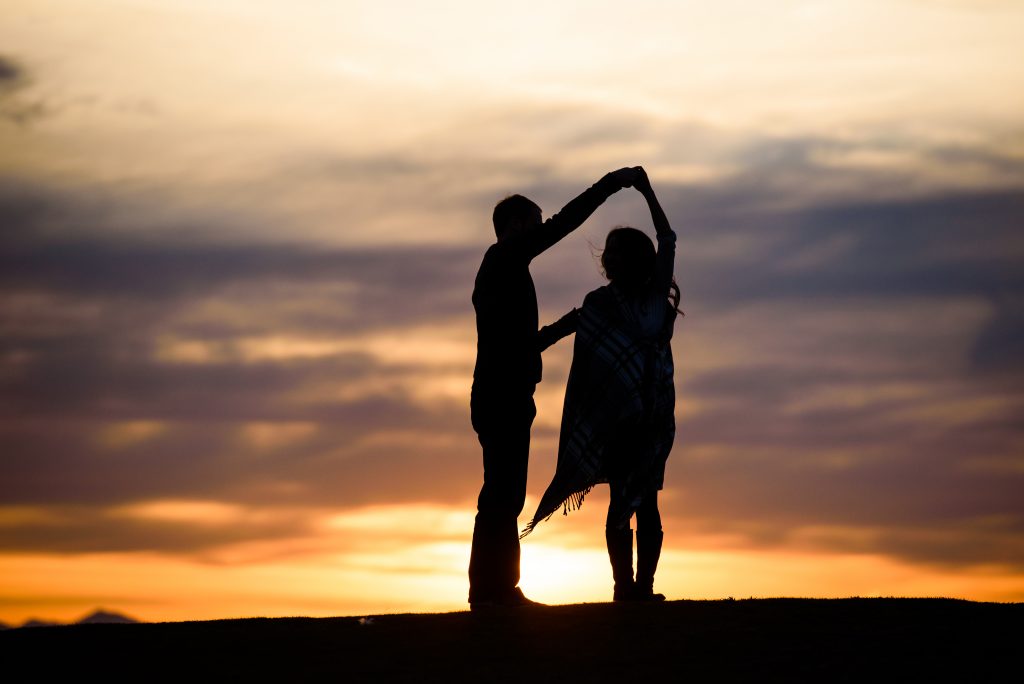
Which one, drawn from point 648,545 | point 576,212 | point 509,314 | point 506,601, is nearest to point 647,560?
point 648,545

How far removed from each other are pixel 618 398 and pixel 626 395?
7 cm

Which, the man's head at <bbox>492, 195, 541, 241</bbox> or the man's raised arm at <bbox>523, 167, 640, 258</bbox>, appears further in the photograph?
the man's head at <bbox>492, 195, 541, 241</bbox>

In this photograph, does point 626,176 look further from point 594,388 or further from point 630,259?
point 594,388

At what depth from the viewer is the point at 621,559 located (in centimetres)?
1036

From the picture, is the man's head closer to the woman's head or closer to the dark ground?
the woman's head

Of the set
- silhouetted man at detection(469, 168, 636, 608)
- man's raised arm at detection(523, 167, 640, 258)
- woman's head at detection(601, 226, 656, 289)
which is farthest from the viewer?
silhouetted man at detection(469, 168, 636, 608)

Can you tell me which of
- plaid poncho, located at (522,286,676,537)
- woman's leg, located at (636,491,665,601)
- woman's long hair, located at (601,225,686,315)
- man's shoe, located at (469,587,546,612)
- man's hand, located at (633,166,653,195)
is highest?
man's hand, located at (633,166,653,195)

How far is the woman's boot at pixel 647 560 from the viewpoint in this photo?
1030 centimetres

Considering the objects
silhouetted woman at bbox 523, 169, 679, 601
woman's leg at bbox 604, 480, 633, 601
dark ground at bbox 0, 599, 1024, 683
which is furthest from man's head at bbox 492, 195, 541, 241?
dark ground at bbox 0, 599, 1024, 683

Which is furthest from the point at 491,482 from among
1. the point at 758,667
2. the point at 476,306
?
the point at 758,667

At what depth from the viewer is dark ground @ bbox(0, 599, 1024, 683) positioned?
850 centimetres

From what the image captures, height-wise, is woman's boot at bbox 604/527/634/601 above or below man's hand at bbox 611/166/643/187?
below

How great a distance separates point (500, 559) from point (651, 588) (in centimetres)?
112

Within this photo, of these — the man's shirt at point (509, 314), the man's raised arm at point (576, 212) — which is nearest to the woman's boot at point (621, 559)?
the man's shirt at point (509, 314)
